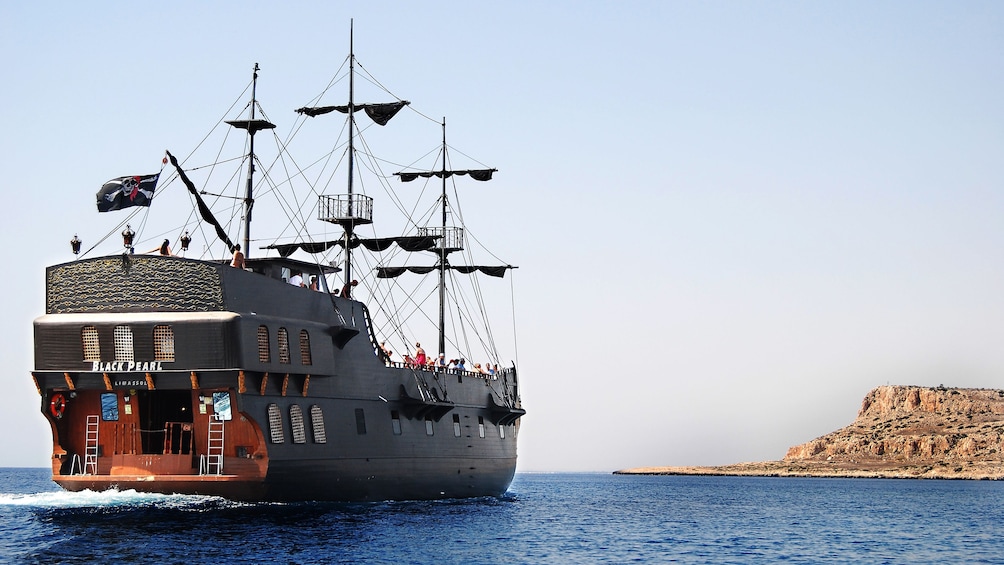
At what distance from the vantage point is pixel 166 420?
30.8 meters

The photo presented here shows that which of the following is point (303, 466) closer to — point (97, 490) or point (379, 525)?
point (379, 525)

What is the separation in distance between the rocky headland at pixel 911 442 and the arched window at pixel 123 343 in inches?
3625

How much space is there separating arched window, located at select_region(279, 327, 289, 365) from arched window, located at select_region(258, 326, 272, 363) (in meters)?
0.60

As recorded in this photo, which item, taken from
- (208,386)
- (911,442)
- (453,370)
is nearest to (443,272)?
(453,370)

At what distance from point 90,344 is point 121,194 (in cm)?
389

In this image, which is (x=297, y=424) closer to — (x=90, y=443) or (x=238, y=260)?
(x=238, y=260)

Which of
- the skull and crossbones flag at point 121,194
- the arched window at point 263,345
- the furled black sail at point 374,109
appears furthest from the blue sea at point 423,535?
the furled black sail at point 374,109

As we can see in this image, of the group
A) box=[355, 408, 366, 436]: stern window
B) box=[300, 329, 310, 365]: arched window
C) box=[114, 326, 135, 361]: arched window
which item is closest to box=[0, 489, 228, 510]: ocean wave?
box=[114, 326, 135, 361]: arched window

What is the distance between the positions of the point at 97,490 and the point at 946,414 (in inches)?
4570

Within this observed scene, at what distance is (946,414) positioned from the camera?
128125mm

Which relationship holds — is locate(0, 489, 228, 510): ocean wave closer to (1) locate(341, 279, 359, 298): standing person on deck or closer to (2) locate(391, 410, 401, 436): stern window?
(2) locate(391, 410, 401, 436): stern window

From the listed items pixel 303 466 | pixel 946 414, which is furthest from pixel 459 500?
pixel 946 414

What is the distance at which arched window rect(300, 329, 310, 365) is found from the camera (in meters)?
31.2

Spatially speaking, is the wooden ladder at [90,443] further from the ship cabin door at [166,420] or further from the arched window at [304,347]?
the arched window at [304,347]
